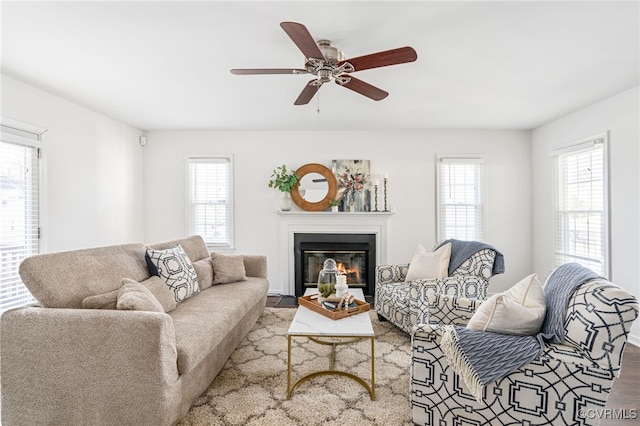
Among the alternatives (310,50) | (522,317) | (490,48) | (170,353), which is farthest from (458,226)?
(170,353)

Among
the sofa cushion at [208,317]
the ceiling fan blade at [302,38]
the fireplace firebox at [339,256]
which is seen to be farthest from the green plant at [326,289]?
the fireplace firebox at [339,256]

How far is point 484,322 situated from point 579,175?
3.22 meters

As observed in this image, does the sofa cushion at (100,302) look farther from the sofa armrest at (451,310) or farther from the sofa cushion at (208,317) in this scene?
the sofa armrest at (451,310)

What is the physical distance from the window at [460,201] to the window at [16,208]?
4.79 metres

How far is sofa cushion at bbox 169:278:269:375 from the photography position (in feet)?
6.25

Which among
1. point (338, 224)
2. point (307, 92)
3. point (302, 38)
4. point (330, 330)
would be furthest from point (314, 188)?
point (302, 38)

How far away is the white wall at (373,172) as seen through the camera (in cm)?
477

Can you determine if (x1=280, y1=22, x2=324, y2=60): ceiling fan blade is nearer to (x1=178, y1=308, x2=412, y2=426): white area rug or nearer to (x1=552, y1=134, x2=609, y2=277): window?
(x1=178, y1=308, x2=412, y2=426): white area rug

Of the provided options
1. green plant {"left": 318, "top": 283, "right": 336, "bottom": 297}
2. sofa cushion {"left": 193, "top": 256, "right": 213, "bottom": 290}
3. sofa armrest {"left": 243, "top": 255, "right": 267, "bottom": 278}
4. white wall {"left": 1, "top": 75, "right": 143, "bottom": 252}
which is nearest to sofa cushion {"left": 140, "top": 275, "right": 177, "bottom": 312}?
sofa cushion {"left": 193, "top": 256, "right": 213, "bottom": 290}

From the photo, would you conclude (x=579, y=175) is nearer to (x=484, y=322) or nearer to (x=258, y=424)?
(x=484, y=322)

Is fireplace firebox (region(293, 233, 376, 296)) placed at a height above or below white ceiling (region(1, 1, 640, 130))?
below

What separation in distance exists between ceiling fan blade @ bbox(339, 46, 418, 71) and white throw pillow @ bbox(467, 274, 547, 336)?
4.65 feet

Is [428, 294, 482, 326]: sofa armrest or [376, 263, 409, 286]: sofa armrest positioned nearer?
[428, 294, 482, 326]: sofa armrest

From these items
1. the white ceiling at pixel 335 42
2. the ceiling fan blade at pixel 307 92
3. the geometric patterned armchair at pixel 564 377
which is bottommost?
the geometric patterned armchair at pixel 564 377
